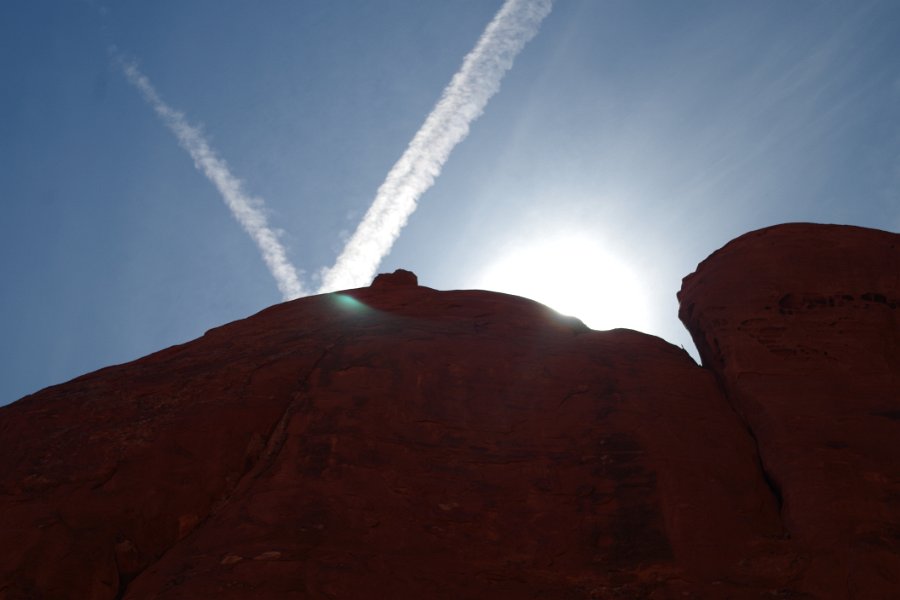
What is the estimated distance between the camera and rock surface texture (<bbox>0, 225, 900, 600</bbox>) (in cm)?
1177

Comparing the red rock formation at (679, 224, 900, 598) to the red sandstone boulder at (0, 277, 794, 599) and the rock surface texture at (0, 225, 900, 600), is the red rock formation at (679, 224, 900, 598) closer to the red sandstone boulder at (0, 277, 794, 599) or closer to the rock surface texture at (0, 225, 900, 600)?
the rock surface texture at (0, 225, 900, 600)

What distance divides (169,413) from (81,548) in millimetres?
3552

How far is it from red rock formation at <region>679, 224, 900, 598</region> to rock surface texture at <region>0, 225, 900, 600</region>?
0.17 feet

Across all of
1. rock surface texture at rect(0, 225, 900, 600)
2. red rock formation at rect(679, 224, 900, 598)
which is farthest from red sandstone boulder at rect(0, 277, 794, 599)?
red rock formation at rect(679, 224, 900, 598)

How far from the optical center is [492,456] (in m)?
14.3

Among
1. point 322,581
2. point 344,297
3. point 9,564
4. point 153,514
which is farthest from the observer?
point 344,297

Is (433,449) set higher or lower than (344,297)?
lower

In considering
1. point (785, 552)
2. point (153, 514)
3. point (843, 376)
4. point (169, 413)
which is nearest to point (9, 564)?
point (153, 514)

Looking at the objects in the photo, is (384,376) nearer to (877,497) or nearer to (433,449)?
(433,449)

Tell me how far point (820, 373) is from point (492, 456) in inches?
305

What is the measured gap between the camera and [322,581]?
432 inches

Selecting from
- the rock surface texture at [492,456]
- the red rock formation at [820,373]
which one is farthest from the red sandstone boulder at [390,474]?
the red rock formation at [820,373]

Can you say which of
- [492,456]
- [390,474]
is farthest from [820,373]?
[390,474]

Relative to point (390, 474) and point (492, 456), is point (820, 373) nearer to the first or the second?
point (492, 456)
